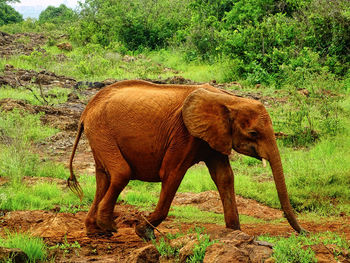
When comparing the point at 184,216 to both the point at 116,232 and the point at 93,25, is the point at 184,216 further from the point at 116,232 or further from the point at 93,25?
the point at 93,25

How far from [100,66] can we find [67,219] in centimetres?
1361

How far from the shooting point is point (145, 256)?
4578mm

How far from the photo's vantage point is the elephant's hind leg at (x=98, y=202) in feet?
19.9

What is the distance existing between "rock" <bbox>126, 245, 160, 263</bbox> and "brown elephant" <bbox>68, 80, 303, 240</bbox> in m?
0.96

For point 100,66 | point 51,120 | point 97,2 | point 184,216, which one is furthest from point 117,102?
point 97,2

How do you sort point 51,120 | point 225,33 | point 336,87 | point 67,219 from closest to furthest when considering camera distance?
point 67,219, point 336,87, point 51,120, point 225,33

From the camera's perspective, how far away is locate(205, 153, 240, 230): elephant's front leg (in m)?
5.83

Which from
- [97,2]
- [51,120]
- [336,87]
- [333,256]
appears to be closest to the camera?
[333,256]

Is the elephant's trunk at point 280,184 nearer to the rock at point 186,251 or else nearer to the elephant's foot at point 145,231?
the rock at point 186,251

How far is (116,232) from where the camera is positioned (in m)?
6.21

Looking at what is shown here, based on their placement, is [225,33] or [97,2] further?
[97,2]

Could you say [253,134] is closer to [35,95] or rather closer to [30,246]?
[30,246]

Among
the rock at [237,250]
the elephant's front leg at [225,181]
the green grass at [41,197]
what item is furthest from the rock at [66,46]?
the rock at [237,250]

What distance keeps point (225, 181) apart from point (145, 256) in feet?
5.36
